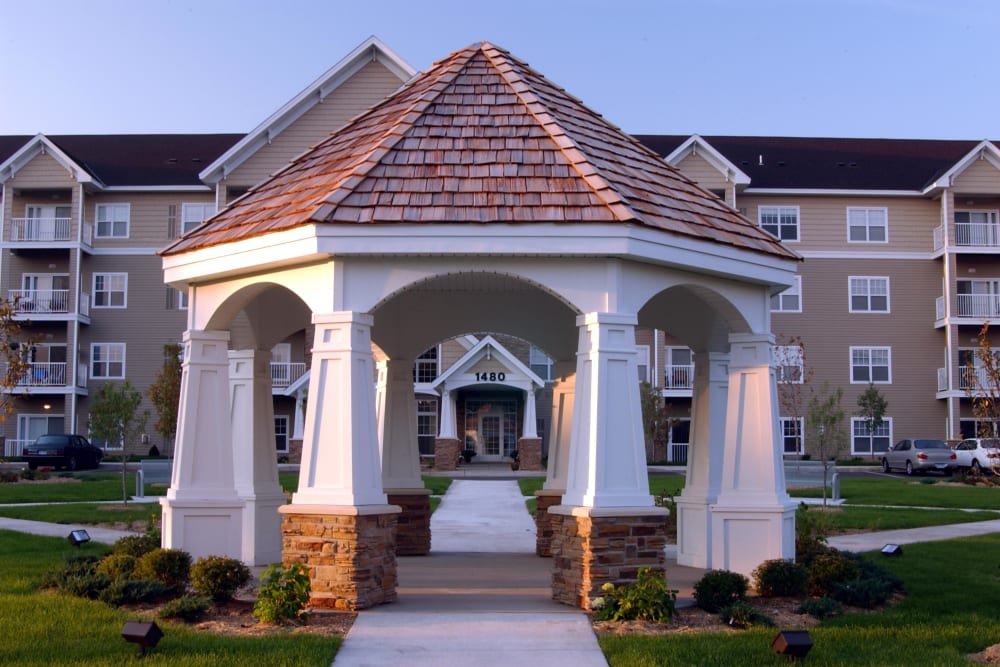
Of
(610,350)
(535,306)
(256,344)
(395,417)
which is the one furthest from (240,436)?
(610,350)

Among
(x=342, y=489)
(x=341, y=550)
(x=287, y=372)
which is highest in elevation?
(x=287, y=372)

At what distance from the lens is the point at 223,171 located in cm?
4541

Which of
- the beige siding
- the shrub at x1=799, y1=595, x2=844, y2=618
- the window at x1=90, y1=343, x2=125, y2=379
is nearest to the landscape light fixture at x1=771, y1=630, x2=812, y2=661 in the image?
the shrub at x1=799, y1=595, x2=844, y2=618

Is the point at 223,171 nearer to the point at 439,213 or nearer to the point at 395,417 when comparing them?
the point at 395,417

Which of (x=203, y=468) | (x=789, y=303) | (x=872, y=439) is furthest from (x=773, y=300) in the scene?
(x=203, y=468)

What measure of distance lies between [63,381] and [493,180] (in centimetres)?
3999

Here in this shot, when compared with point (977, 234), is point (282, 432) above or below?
below

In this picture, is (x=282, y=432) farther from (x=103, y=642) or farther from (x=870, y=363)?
(x=103, y=642)

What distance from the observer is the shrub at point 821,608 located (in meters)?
11.4

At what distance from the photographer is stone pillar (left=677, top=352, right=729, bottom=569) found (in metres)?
14.8

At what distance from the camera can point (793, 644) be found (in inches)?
352

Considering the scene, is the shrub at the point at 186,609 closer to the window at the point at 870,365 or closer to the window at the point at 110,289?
the window at the point at 110,289

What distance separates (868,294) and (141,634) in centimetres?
4363

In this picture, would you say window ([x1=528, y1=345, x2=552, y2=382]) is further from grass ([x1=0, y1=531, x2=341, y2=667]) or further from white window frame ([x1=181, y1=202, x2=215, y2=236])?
grass ([x1=0, y1=531, x2=341, y2=667])
